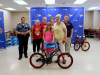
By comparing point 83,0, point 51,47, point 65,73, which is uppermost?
point 83,0

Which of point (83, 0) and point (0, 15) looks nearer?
point (0, 15)

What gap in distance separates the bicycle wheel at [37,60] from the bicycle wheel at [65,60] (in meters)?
0.49

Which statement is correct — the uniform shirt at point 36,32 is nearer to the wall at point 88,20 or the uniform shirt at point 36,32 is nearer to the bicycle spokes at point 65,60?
the bicycle spokes at point 65,60

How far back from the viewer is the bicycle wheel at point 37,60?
8.49 feet

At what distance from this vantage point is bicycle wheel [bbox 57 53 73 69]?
2553 millimetres

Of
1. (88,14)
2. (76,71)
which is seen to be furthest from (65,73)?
(88,14)

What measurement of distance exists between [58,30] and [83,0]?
16.5ft

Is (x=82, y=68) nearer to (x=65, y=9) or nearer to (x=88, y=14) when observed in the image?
(x=65, y=9)

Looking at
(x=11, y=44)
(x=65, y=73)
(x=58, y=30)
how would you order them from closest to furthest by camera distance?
1. (x=65, y=73)
2. (x=58, y=30)
3. (x=11, y=44)

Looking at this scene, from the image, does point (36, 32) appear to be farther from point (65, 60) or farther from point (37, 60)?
point (65, 60)

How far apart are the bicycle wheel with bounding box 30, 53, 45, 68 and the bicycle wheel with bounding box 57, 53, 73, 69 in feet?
1.60

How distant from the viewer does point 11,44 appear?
18.7ft

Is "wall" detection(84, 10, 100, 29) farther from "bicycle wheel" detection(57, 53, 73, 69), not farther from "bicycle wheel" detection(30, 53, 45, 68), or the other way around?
"bicycle wheel" detection(30, 53, 45, 68)

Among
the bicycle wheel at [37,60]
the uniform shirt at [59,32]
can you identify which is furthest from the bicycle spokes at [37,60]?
the uniform shirt at [59,32]
